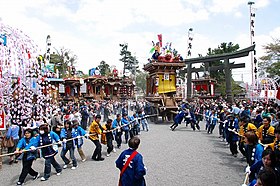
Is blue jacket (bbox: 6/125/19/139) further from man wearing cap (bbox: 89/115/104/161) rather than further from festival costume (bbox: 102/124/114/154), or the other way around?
festival costume (bbox: 102/124/114/154)

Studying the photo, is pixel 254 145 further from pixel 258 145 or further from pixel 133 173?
pixel 133 173

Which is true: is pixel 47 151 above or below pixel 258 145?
below

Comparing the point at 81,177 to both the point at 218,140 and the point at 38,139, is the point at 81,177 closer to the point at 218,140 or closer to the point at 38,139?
the point at 38,139

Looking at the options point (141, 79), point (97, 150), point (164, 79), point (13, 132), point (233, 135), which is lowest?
point (97, 150)

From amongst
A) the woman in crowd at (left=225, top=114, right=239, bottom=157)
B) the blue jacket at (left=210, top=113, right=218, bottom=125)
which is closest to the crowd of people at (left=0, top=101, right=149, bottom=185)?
the woman in crowd at (left=225, top=114, right=239, bottom=157)

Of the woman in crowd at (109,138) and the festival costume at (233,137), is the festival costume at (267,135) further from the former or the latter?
the woman in crowd at (109,138)

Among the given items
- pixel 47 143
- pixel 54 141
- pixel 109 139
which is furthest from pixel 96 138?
pixel 47 143

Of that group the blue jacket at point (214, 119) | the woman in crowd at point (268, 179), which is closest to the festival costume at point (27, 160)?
the woman in crowd at point (268, 179)

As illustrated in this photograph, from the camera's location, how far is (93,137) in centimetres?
869

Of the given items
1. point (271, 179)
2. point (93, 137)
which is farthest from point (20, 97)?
point (271, 179)

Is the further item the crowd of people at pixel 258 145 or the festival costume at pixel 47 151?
the festival costume at pixel 47 151

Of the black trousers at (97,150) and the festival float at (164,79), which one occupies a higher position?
the festival float at (164,79)

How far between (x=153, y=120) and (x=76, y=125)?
507 inches

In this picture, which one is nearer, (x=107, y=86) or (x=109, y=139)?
(x=109, y=139)
